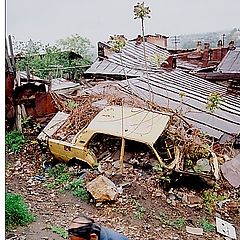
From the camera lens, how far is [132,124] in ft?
9.09

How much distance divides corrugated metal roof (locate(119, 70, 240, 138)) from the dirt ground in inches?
19.9

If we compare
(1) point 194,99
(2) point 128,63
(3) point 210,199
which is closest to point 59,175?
(3) point 210,199

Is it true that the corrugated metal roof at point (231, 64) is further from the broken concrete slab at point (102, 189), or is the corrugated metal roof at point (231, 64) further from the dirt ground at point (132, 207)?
the broken concrete slab at point (102, 189)

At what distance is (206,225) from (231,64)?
226 centimetres

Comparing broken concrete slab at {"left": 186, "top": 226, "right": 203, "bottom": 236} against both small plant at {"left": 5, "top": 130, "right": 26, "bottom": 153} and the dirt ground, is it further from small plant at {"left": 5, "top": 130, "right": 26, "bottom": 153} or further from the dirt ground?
small plant at {"left": 5, "top": 130, "right": 26, "bottom": 153}

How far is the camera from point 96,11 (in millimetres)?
2221

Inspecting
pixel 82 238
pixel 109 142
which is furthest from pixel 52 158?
pixel 82 238

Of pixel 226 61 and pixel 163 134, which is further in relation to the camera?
pixel 226 61

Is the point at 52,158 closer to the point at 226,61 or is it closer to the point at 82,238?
the point at 82,238

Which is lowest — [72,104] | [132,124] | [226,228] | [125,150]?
[226,228]

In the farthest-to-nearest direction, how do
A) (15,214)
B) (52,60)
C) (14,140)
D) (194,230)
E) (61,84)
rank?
(52,60), (61,84), (14,140), (194,230), (15,214)

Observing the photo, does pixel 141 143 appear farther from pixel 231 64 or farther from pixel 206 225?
pixel 231 64

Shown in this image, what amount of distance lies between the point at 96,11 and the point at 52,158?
1188mm

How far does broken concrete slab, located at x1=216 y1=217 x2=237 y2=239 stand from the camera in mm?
2259
